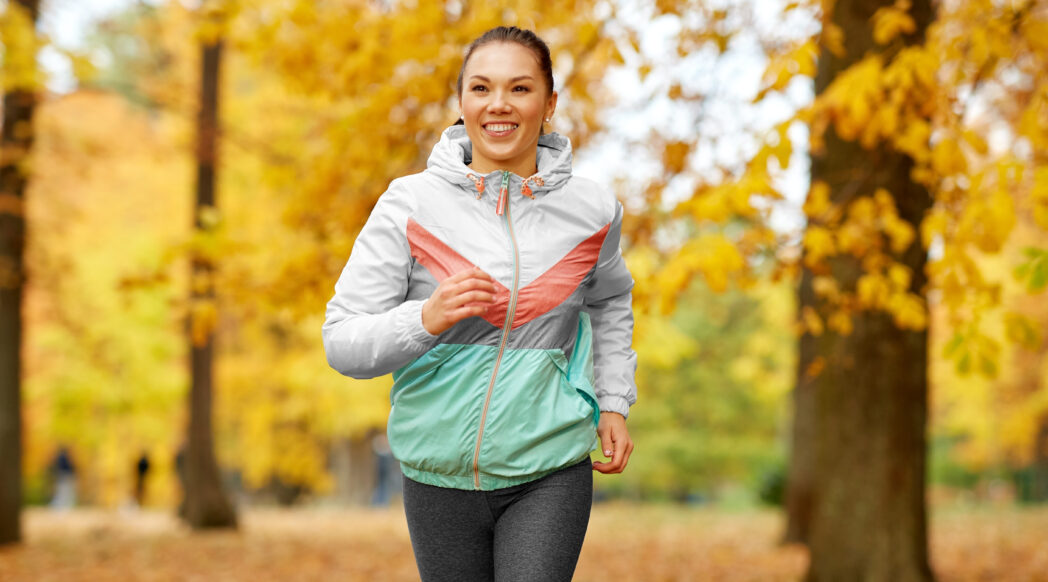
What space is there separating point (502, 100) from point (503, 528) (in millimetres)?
964

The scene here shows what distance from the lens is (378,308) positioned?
2.07 metres

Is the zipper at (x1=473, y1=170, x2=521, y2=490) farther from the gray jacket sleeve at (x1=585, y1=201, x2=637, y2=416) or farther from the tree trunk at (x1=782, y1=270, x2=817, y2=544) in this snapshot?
the tree trunk at (x1=782, y1=270, x2=817, y2=544)

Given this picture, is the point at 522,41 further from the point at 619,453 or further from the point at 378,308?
the point at 619,453

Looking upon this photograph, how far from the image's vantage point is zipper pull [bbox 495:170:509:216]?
2166 millimetres

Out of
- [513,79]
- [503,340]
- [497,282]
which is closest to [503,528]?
[503,340]

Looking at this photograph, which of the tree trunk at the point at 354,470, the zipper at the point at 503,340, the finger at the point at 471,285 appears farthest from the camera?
the tree trunk at the point at 354,470

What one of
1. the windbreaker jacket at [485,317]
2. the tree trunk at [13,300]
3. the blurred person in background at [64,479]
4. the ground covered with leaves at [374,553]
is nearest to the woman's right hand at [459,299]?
the windbreaker jacket at [485,317]

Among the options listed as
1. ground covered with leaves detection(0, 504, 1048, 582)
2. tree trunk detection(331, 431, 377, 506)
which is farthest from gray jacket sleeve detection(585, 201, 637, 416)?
tree trunk detection(331, 431, 377, 506)

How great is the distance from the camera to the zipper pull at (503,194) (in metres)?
2.17

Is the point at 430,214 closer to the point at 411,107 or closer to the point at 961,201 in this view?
the point at 961,201

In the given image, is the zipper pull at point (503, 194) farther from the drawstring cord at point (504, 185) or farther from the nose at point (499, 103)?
the nose at point (499, 103)

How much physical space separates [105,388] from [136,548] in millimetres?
12681

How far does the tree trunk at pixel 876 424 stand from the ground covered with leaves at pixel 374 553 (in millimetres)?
1737

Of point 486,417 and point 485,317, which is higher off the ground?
point 485,317
